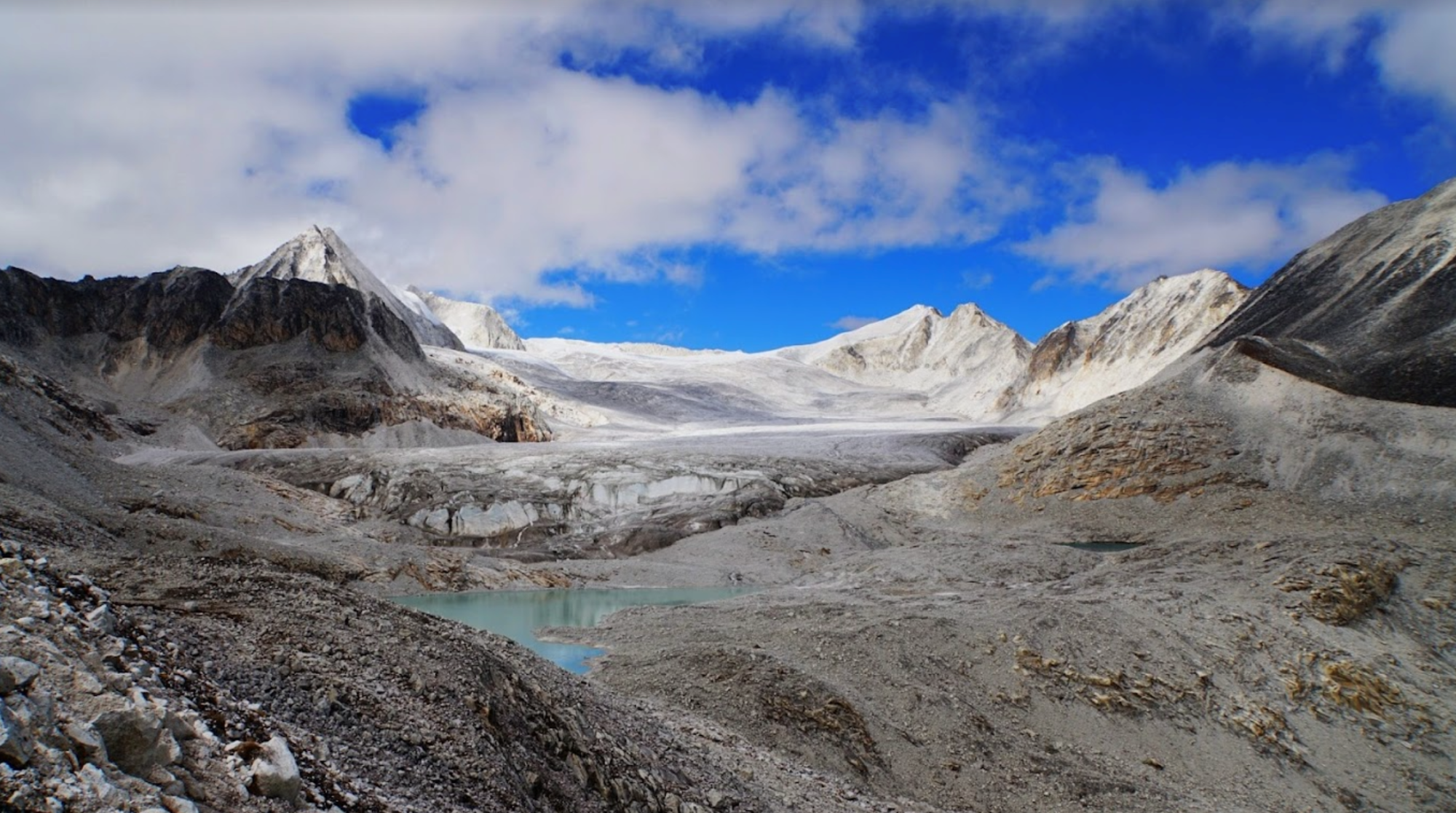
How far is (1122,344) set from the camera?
6419 cm

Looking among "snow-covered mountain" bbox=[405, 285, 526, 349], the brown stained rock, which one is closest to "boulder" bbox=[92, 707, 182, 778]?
the brown stained rock

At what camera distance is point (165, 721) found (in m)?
3.84

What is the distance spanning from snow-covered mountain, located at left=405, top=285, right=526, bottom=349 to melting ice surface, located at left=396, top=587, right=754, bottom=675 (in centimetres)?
10409

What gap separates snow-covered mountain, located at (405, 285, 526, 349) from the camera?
12438 centimetres

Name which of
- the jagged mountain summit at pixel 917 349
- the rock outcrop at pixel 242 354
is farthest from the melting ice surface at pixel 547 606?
the jagged mountain summit at pixel 917 349

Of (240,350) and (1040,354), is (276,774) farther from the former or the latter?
(1040,354)

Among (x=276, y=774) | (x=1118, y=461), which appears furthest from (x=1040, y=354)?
(x=276, y=774)

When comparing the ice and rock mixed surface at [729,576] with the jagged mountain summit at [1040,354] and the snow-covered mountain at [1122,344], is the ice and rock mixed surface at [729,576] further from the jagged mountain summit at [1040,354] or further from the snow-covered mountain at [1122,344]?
the jagged mountain summit at [1040,354]

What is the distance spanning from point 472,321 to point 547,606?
109509 millimetres

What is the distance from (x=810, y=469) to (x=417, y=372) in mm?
25300

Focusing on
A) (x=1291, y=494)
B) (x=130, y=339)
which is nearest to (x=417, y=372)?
(x=130, y=339)

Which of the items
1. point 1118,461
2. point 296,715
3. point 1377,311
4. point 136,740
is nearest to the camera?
point 136,740

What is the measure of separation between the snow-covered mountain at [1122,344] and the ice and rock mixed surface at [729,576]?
489 inches

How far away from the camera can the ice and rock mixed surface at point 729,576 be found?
5156mm
